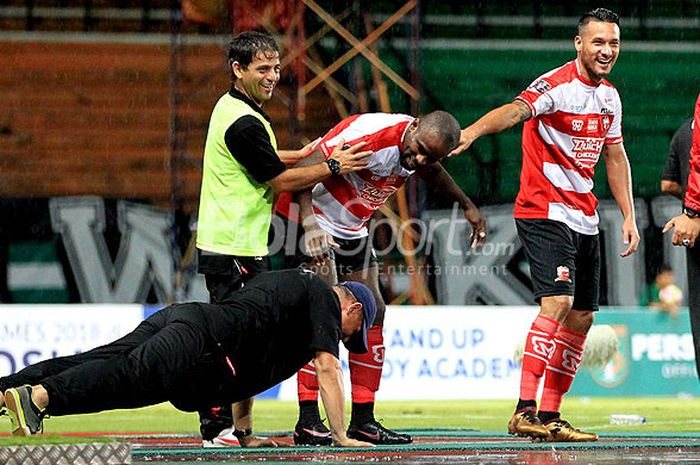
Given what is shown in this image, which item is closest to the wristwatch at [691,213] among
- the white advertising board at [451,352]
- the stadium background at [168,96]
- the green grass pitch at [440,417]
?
the green grass pitch at [440,417]

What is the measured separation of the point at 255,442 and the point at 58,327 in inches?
303

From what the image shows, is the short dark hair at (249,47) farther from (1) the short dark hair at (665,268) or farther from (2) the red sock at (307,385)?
(1) the short dark hair at (665,268)

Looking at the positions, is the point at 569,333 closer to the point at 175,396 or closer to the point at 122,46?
the point at 175,396

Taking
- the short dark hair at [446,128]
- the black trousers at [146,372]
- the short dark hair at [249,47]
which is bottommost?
the black trousers at [146,372]

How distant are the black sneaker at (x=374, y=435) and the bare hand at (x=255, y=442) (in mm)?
625

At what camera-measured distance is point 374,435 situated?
8039 mm

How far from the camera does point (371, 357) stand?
8266 mm

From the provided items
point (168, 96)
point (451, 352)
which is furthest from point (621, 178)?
point (168, 96)

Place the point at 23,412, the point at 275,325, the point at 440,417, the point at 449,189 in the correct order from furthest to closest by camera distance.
Result: the point at 440,417, the point at 449,189, the point at 275,325, the point at 23,412

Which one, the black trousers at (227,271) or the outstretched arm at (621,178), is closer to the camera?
the black trousers at (227,271)

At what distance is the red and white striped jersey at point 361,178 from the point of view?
7820 mm

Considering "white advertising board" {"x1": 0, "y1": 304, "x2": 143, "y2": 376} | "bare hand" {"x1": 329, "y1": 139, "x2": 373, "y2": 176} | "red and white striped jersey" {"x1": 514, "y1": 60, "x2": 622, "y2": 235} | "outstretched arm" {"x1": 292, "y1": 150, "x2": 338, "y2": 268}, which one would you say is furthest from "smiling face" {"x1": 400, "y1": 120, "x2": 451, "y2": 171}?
"white advertising board" {"x1": 0, "y1": 304, "x2": 143, "y2": 376}

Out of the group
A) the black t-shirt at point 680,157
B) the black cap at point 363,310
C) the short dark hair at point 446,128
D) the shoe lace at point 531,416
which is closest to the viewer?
the black cap at point 363,310

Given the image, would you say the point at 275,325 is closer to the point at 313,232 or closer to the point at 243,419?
the point at 313,232
